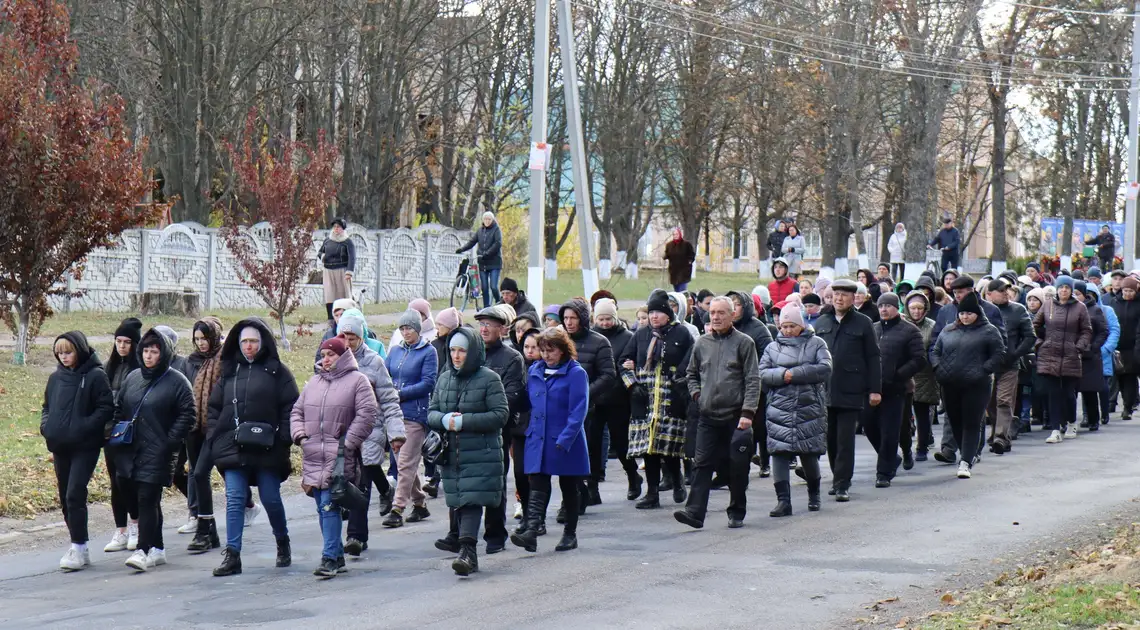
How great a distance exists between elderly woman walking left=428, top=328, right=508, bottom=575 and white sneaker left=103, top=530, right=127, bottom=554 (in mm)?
2718

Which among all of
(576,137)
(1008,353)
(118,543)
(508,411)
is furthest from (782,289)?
(118,543)

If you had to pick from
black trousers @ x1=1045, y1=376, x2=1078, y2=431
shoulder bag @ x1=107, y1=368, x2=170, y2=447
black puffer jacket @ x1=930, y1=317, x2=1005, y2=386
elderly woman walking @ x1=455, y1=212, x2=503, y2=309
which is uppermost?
elderly woman walking @ x1=455, y1=212, x2=503, y2=309

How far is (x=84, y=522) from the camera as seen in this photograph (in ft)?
33.1

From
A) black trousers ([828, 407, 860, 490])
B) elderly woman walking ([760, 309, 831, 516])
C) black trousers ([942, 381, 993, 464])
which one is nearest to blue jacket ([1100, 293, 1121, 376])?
black trousers ([942, 381, 993, 464])

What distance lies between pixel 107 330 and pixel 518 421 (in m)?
14.1

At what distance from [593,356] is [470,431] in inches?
107

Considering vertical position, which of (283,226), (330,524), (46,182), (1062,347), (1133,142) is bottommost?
(330,524)

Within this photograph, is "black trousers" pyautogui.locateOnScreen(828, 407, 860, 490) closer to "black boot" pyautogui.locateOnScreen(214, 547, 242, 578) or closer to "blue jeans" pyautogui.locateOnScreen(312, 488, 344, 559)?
"blue jeans" pyautogui.locateOnScreen(312, 488, 344, 559)

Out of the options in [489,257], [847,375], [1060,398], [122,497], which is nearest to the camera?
[122,497]

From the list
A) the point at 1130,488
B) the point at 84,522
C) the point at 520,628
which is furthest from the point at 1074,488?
the point at 84,522

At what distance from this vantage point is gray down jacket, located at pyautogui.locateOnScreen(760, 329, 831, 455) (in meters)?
11.8

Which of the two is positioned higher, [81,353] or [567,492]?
[81,353]

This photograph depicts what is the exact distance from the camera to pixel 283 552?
10.0 m

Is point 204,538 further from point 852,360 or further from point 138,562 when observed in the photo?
point 852,360
